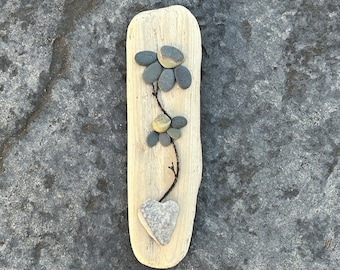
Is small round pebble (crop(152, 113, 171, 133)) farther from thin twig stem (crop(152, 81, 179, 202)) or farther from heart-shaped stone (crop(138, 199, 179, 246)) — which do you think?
heart-shaped stone (crop(138, 199, 179, 246))

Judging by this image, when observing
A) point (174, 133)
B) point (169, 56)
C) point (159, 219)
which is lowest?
point (159, 219)

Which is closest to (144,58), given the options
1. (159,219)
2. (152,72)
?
(152,72)

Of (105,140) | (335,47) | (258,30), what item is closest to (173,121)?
(105,140)

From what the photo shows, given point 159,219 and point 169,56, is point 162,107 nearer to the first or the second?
point 169,56

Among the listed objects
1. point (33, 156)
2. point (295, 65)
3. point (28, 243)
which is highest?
point (295, 65)

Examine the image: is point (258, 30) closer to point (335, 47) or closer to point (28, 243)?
point (335, 47)

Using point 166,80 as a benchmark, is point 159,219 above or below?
below
